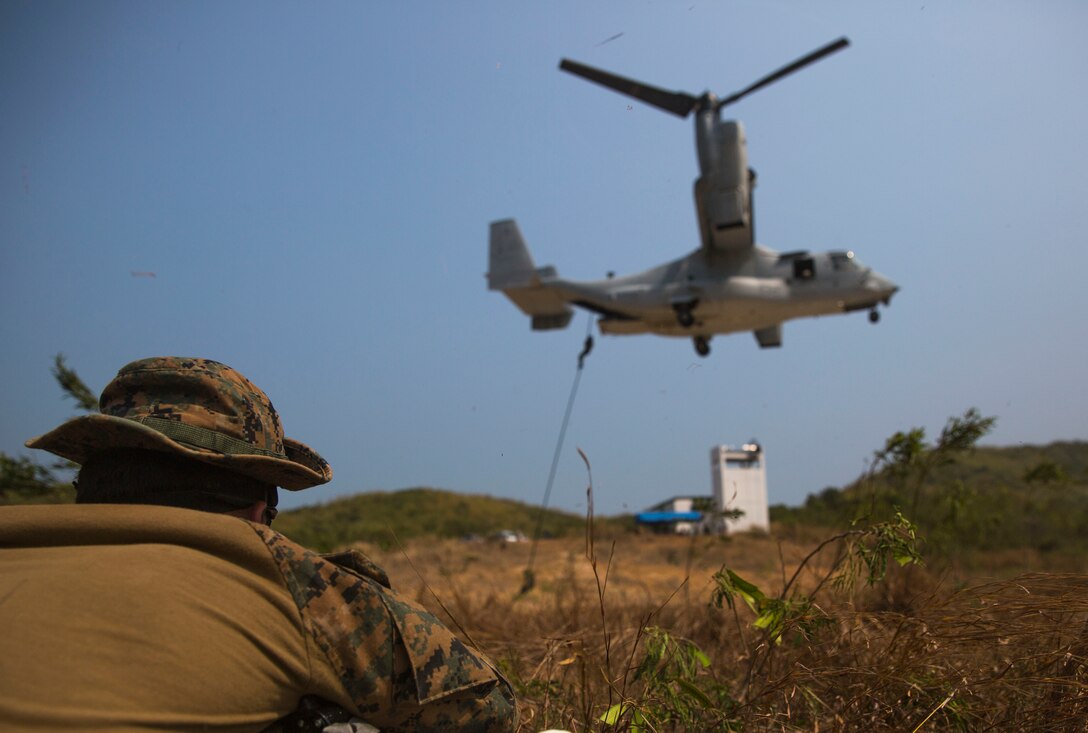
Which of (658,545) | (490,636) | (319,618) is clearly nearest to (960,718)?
(319,618)

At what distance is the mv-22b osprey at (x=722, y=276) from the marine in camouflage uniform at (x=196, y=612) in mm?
14048

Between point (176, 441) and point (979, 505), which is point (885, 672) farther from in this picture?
point (979, 505)

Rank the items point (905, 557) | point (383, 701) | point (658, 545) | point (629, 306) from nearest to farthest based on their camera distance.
Answer: point (383, 701)
point (905, 557)
point (629, 306)
point (658, 545)

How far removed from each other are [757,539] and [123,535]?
20.3 metres

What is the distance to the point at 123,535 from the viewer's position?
57.2 inches

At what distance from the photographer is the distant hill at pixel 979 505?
6.08m

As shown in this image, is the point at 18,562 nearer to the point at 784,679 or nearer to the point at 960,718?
the point at 784,679

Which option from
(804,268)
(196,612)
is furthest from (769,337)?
(196,612)

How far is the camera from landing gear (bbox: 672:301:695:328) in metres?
A: 16.9

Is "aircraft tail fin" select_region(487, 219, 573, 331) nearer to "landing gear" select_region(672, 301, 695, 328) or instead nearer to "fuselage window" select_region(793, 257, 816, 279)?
"landing gear" select_region(672, 301, 695, 328)

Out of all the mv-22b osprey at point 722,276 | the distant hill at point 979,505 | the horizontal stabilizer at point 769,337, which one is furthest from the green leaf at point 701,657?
the horizontal stabilizer at point 769,337

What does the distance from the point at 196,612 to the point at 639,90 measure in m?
17.4

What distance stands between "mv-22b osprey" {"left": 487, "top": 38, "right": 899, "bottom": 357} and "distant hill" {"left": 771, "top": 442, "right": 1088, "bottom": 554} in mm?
4049

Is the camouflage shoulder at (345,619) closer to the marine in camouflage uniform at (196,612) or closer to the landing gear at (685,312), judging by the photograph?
the marine in camouflage uniform at (196,612)
